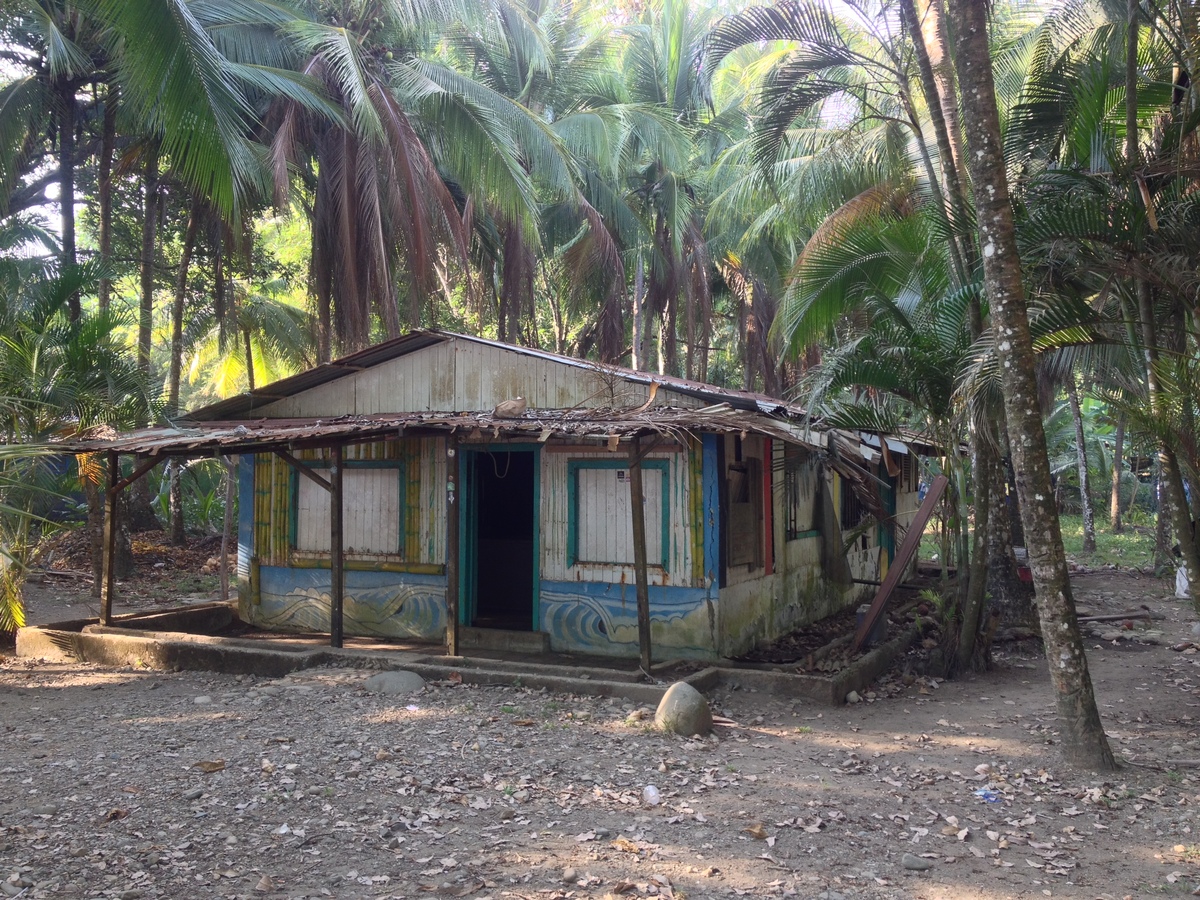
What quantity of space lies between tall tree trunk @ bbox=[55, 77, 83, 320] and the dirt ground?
9.07m

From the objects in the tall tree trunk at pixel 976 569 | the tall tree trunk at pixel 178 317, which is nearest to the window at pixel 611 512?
the tall tree trunk at pixel 976 569

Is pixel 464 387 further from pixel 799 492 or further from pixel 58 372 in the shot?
pixel 58 372

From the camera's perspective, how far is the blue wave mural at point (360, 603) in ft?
33.7

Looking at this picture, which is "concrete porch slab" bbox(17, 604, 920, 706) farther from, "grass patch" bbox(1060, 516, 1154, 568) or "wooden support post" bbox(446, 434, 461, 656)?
"grass patch" bbox(1060, 516, 1154, 568)

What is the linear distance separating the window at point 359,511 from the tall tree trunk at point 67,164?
244 inches

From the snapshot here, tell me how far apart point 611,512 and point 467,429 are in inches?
77.1

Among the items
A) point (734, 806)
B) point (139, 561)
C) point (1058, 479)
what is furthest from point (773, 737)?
point (1058, 479)

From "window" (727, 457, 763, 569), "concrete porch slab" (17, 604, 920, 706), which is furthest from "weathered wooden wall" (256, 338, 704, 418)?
"concrete porch slab" (17, 604, 920, 706)

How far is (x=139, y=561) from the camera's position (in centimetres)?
1661

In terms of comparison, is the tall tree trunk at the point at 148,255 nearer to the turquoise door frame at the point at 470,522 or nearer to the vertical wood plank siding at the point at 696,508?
the turquoise door frame at the point at 470,522

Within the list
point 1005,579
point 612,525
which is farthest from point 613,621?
point 1005,579

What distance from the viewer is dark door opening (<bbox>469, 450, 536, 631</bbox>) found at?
1147 cm

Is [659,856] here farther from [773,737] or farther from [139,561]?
[139,561]

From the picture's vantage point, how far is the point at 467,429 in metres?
8.36
